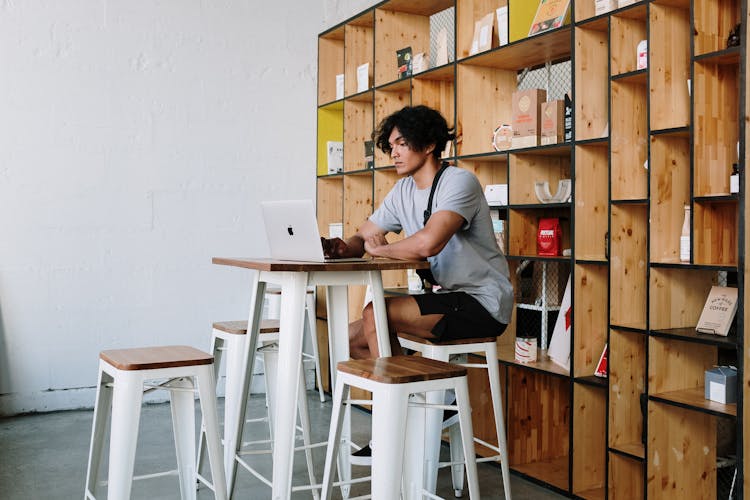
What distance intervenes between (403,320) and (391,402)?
786mm

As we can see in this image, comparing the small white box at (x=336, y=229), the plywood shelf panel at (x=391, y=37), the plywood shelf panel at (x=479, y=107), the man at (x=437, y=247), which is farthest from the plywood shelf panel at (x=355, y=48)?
the man at (x=437, y=247)

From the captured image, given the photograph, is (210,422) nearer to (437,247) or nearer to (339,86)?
(437,247)

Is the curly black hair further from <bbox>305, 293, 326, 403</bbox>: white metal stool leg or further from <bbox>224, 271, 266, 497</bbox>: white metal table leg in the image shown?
<bbox>305, 293, 326, 403</bbox>: white metal stool leg

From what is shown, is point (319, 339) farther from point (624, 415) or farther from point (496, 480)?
point (624, 415)

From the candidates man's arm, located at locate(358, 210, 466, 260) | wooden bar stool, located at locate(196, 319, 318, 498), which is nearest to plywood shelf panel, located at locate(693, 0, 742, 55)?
man's arm, located at locate(358, 210, 466, 260)

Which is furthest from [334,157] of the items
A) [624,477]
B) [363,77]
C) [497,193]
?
[624,477]

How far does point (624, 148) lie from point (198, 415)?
2.72m

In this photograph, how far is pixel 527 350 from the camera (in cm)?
325

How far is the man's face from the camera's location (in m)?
3.01

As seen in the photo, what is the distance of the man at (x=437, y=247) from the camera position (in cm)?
274

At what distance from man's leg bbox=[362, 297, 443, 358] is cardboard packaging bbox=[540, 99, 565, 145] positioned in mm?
997

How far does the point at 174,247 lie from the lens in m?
4.62

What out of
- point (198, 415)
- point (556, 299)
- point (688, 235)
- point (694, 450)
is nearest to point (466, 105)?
point (556, 299)

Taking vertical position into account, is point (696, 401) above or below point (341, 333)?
below
